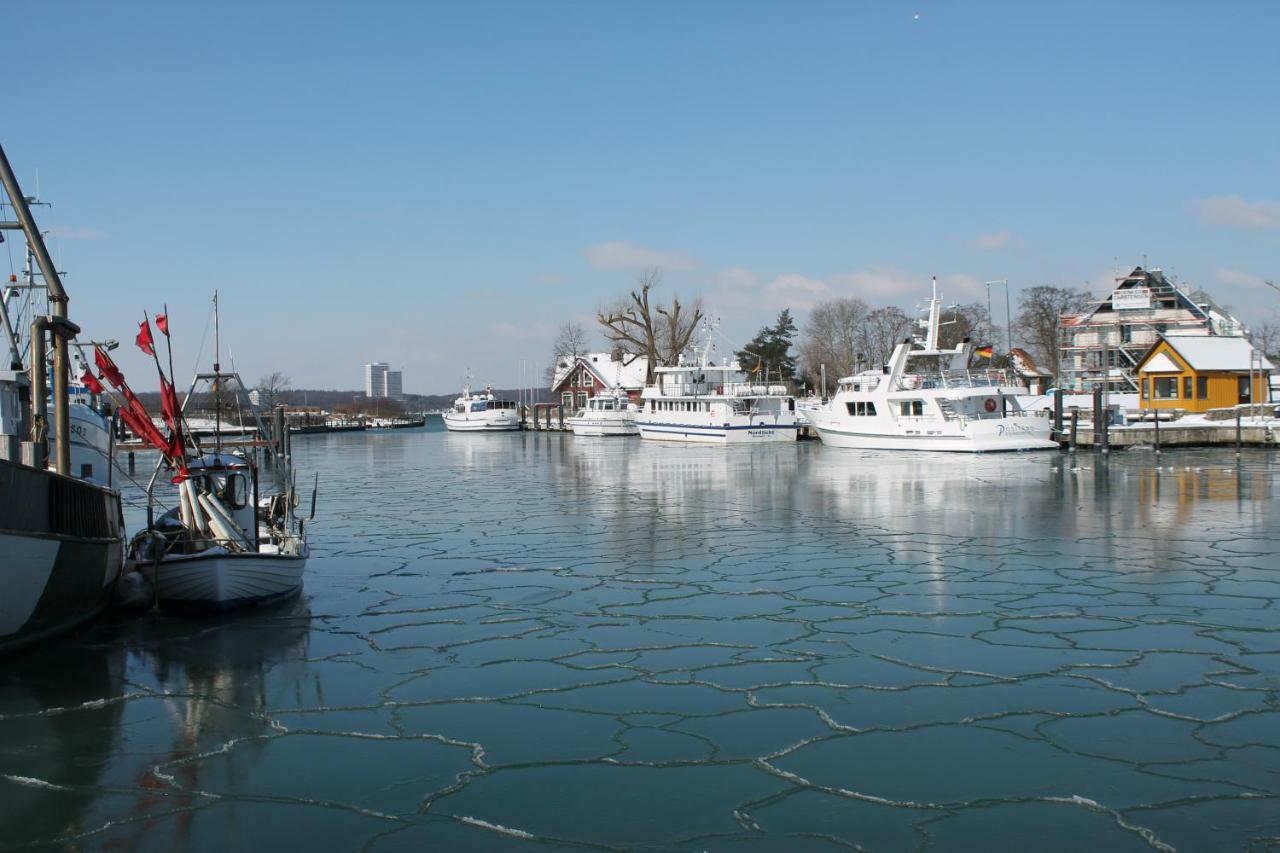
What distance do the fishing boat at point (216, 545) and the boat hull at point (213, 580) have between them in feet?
0.04

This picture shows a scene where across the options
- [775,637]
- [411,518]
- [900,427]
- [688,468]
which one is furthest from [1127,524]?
[900,427]

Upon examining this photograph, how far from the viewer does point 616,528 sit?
23.9 metres

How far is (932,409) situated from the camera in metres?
47.8

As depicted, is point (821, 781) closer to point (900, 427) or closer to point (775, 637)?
point (775, 637)

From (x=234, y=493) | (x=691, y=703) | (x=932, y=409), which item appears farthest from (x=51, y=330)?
(x=932, y=409)

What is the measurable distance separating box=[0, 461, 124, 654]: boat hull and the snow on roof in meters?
54.0

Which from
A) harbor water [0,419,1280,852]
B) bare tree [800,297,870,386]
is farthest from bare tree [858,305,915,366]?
harbor water [0,419,1280,852]

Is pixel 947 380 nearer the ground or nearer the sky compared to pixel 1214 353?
nearer the ground

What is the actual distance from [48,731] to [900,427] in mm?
42389

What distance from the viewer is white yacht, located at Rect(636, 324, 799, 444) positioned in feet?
201

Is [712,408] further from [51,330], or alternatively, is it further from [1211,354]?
[51,330]

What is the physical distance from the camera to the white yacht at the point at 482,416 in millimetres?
95938

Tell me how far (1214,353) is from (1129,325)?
80.9 ft

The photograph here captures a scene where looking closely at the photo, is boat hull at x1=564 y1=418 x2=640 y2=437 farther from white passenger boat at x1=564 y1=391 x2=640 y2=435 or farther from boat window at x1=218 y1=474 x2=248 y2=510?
boat window at x1=218 y1=474 x2=248 y2=510
